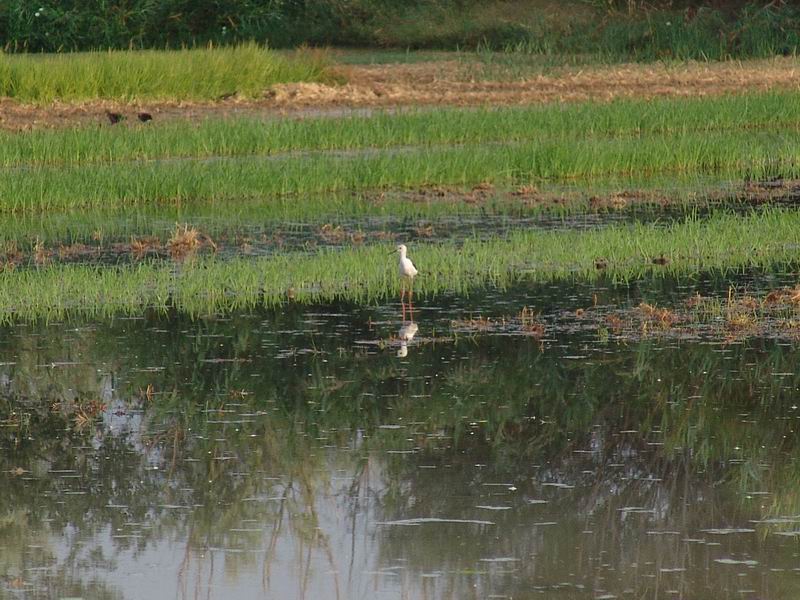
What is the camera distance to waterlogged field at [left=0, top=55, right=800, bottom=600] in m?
5.24

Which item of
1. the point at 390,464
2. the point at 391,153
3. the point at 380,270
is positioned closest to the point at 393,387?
the point at 390,464

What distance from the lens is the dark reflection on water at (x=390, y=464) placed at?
5.10m

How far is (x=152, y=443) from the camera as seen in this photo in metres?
6.66

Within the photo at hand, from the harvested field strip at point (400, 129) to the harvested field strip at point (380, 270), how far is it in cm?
583

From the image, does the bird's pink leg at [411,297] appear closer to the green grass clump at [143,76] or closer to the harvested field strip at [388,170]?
the harvested field strip at [388,170]

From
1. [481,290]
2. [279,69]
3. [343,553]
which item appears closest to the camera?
[343,553]

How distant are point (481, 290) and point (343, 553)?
4.79 meters

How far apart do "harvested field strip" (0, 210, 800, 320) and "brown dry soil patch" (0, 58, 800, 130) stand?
8892 millimetres

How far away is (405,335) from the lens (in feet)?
28.4

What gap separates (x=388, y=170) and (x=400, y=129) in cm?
254

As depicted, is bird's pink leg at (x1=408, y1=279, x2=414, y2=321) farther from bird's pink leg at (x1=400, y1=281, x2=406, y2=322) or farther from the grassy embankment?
the grassy embankment

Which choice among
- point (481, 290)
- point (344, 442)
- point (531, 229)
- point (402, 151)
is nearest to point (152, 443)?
point (344, 442)

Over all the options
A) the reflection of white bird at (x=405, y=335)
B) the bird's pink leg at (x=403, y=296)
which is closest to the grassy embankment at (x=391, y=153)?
the bird's pink leg at (x=403, y=296)

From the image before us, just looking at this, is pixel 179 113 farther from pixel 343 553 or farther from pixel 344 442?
pixel 343 553
